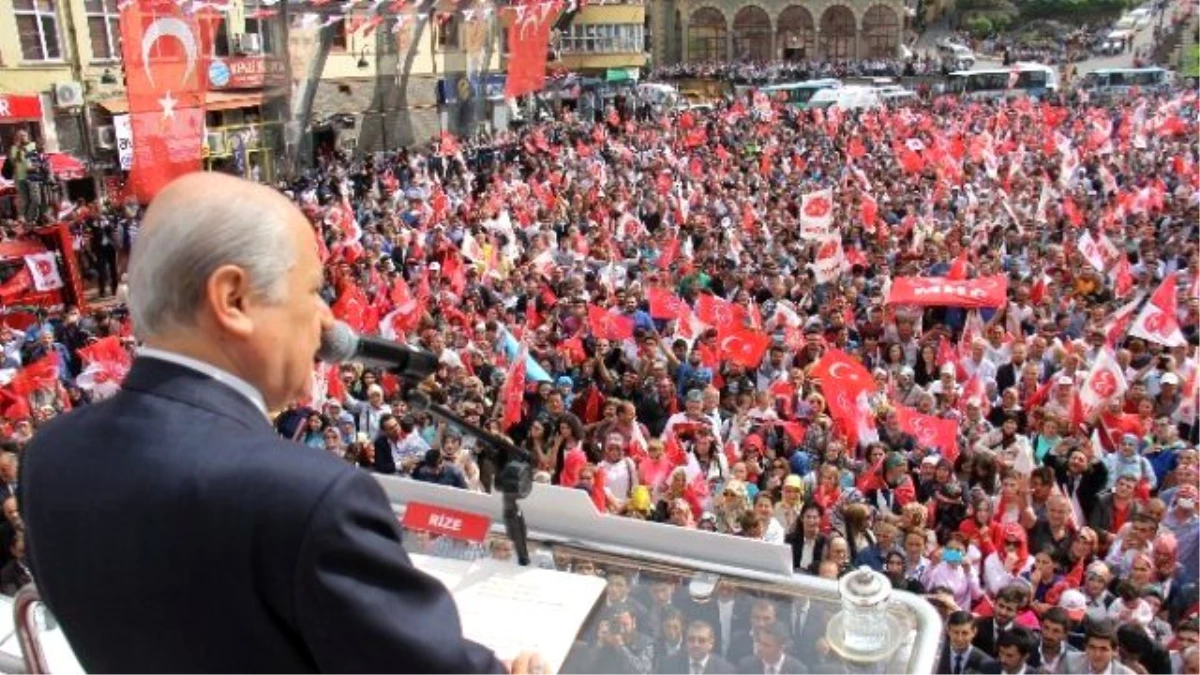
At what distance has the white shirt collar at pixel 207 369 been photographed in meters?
1.38

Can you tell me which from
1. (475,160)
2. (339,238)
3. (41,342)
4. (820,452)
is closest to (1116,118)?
(475,160)

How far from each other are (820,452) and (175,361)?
7.34m

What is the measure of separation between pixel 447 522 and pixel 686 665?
550 mm

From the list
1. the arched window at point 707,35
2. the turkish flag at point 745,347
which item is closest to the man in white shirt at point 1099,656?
the turkish flag at point 745,347

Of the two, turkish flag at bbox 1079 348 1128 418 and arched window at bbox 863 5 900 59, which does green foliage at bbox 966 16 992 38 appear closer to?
arched window at bbox 863 5 900 59

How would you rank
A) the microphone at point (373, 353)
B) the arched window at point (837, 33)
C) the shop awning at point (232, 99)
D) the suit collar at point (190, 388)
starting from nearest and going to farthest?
the suit collar at point (190, 388), the microphone at point (373, 353), the shop awning at point (232, 99), the arched window at point (837, 33)

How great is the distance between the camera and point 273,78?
98.2 feet

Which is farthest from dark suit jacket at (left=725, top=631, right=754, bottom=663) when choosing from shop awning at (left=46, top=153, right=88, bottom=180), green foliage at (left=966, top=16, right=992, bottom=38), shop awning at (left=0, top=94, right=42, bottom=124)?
green foliage at (left=966, top=16, right=992, bottom=38)

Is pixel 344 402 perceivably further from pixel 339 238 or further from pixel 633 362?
pixel 339 238

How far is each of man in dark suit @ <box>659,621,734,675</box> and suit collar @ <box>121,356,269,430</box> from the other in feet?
3.22

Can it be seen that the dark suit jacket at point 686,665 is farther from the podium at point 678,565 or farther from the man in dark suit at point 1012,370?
the man in dark suit at point 1012,370

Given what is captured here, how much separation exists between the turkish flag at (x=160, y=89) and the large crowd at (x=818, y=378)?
5.75ft

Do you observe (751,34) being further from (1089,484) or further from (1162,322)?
(1089,484)

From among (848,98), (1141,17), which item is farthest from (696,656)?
(1141,17)
